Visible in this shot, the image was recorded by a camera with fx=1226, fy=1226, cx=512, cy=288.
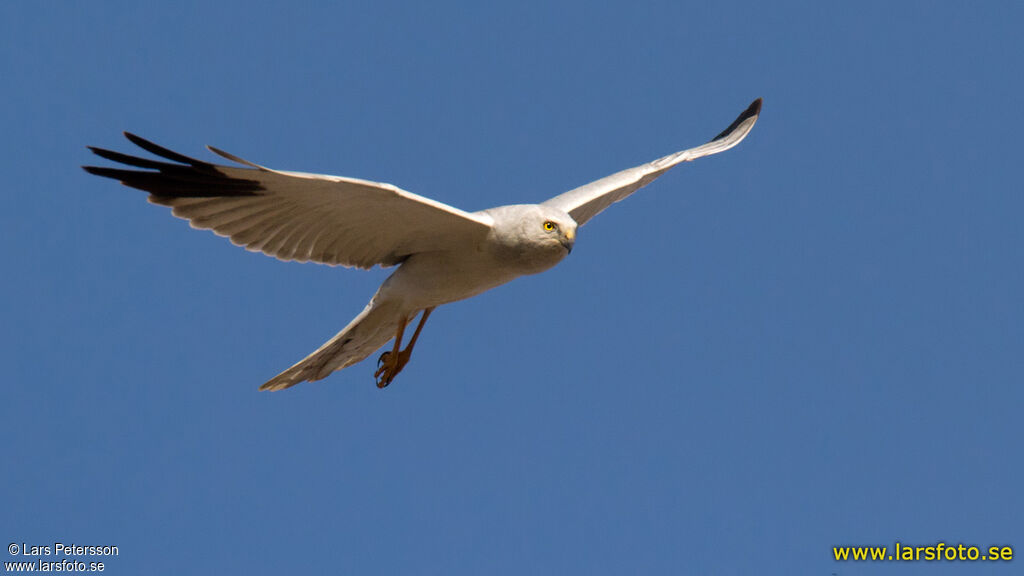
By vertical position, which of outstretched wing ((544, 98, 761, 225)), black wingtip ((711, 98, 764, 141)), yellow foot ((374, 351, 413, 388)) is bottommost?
yellow foot ((374, 351, 413, 388))

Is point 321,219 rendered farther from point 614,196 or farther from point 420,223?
point 614,196

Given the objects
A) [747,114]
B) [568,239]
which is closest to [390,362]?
[568,239]

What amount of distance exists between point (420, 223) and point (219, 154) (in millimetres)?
1485

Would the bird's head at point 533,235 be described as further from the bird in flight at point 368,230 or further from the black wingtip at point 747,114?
the black wingtip at point 747,114

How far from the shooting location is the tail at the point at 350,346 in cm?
927

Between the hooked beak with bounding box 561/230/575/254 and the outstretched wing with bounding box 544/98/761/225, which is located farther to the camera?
the outstretched wing with bounding box 544/98/761/225

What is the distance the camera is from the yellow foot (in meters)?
9.48

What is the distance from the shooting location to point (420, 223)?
8414mm

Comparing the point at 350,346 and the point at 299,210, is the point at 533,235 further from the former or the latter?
the point at 350,346

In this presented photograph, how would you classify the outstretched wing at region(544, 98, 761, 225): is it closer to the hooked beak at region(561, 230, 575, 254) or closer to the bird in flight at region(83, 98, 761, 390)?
the bird in flight at region(83, 98, 761, 390)

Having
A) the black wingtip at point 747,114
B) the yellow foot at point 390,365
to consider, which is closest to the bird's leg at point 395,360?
the yellow foot at point 390,365

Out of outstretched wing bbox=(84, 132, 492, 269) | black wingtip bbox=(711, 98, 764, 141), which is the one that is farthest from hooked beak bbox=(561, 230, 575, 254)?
black wingtip bbox=(711, 98, 764, 141)

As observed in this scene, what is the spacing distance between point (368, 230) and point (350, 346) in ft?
4.28

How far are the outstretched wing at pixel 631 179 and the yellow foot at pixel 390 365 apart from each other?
1631 mm
